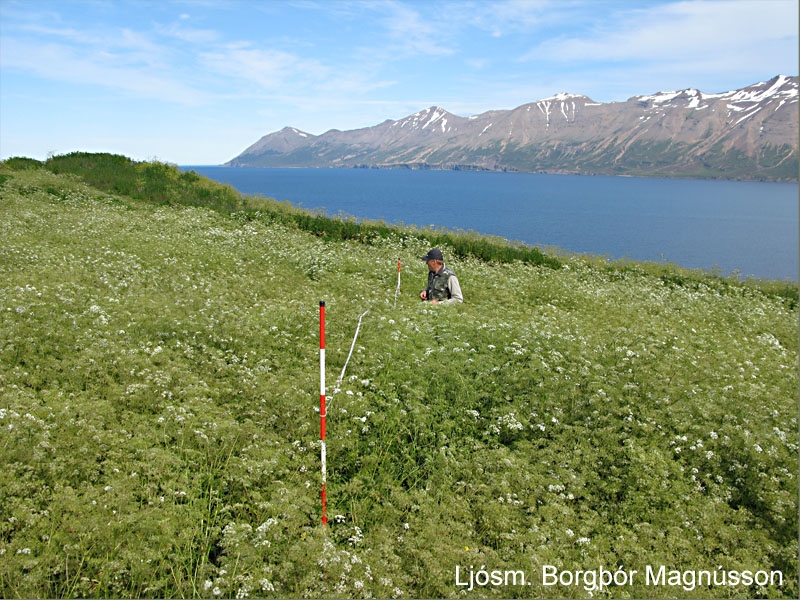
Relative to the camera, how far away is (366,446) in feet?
29.6

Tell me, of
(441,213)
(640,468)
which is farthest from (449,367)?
(441,213)

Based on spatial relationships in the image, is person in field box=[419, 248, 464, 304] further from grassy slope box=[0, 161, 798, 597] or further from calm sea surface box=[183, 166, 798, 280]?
calm sea surface box=[183, 166, 798, 280]

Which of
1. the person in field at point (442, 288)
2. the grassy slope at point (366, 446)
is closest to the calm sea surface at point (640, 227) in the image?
the person in field at point (442, 288)

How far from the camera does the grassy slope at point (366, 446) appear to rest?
6.46 meters

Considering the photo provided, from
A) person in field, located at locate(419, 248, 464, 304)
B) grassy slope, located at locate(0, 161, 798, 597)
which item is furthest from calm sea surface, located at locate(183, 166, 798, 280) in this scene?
grassy slope, located at locate(0, 161, 798, 597)

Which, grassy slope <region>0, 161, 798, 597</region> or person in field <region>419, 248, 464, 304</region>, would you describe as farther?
person in field <region>419, 248, 464, 304</region>

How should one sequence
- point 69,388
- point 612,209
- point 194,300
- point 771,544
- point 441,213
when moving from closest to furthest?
1. point 771,544
2. point 69,388
3. point 194,300
4. point 441,213
5. point 612,209

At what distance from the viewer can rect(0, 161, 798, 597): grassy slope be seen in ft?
21.2

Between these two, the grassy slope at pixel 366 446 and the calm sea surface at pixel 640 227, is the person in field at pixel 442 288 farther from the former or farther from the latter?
the calm sea surface at pixel 640 227

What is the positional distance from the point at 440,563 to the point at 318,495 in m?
2.11

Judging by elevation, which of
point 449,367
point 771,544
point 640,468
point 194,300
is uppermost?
point 194,300

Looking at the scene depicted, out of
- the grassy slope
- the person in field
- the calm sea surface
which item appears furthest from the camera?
the calm sea surface

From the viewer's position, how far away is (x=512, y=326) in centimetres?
1366

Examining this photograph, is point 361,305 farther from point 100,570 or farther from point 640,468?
point 100,570
